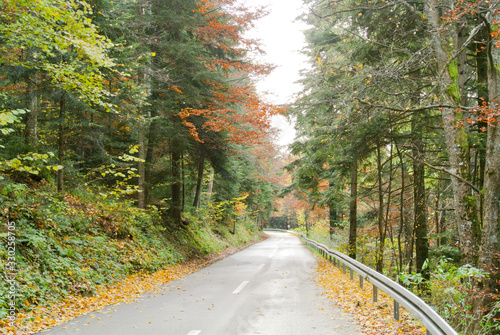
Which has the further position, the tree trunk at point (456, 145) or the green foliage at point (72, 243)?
the tree trunk at point (456, 145)

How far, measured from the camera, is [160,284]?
400 inches

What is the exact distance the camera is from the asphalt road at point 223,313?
5691 millimetres

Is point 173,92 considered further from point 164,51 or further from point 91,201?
point 91,201

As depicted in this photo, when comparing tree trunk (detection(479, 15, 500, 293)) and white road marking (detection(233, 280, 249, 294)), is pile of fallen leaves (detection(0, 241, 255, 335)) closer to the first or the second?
white road marking (detection(233, 280, 249, 294))

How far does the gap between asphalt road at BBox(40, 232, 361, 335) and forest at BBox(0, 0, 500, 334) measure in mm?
1360

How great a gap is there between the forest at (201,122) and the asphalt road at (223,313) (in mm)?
1360

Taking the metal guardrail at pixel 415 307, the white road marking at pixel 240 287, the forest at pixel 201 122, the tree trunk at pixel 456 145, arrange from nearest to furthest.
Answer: the metal guardrail at pixel 415 307 < the forest at pixel 201 122 < the tree trunk at pixel 456 145 < the white road marking at pixel 240 287

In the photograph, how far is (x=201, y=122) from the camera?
14.8 metres

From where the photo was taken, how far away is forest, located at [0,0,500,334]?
6.67 metres

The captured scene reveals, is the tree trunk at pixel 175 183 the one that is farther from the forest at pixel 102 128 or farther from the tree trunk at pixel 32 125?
the tree trunk at pixel 32 125

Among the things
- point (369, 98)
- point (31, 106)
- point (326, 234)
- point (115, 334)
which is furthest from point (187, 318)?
point (326, 234)

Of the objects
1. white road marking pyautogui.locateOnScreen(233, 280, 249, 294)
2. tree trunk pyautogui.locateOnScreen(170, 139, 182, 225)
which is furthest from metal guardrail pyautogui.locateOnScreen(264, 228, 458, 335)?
tree trunk pyautogui.locateOnScreen(170, 139, 182, 225)

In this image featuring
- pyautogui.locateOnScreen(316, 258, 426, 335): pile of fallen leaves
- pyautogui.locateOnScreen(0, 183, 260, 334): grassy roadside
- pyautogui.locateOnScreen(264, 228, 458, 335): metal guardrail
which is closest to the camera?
pyautogui.locateOnScreen(264, 228, 458, 335): metal guardrail

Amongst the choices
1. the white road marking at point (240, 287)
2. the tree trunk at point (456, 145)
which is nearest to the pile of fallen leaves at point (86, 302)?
the white road marking at point (240, 287)
